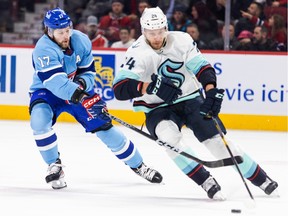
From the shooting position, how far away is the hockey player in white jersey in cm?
473

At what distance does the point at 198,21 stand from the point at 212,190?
12.0 ft

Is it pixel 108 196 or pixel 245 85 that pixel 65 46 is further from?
pixel 245 85

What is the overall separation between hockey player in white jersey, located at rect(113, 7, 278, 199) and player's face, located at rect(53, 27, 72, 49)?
46 cm

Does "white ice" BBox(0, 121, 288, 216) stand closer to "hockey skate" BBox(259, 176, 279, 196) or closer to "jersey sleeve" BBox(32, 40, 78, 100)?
"hockey skate" BBox(259, 176, 279, 196)

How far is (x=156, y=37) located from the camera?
4770mm

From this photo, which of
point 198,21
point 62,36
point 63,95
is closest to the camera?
point 63,95

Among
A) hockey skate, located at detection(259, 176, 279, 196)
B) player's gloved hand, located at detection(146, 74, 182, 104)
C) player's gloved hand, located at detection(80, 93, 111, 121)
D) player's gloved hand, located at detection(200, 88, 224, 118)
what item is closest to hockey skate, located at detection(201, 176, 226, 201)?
hockey skate, located at detection(259, 176, 279, 196)

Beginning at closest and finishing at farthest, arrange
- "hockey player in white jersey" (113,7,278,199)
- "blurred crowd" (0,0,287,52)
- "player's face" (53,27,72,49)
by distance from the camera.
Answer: "hockey player in white jersey" (113,7,278,199), "player's face" (53,27,72,49), "blurred crowd" (0,0,287,52)

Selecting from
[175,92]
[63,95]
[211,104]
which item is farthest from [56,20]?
[211,104]

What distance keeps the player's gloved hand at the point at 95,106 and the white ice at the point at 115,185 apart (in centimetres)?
44

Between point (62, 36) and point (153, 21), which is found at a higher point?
point (153, 21)

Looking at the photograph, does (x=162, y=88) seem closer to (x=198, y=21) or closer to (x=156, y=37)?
(x=156, y=37)

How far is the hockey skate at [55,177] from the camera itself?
203 inches

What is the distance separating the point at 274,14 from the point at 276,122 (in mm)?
986
